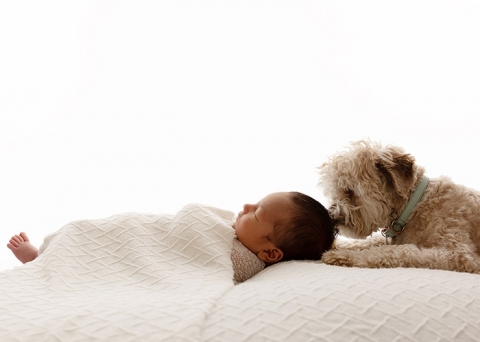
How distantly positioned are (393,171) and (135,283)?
156 cm

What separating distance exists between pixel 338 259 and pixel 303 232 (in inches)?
9.1

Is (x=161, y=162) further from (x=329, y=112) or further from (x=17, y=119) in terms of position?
(x=329, y=112)

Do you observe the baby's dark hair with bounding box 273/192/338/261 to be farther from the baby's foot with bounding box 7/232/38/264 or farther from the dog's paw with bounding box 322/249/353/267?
the baby's foot with bounding box 7/232/38/264

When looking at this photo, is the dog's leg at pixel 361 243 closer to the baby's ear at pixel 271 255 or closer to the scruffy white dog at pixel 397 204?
the scruffy white dog at pixel 397 204

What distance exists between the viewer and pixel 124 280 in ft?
6.89

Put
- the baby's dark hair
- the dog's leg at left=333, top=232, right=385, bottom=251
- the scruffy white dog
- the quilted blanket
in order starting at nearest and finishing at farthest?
the quilted blanket → the baby's dark hair → the scruffy white dog → the dog's leg at left=333, top=232, right=385, bottom=251

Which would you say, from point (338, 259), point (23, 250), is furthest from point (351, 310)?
point (23, 250)

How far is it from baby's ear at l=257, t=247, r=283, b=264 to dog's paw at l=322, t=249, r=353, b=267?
234 mm

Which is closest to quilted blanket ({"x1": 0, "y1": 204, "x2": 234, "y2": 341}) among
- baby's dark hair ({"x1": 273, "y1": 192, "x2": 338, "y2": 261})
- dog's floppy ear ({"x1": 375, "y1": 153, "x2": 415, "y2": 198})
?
baby's dark hair ({"x1": 273, "y1": 192, "x2": 338, "y2": 261})

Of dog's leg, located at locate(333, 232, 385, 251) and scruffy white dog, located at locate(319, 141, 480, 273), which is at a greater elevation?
scruffy white dog, located at locate(319, 141, 480, 273)

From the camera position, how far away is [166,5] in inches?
170

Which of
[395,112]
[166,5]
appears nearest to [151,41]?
[166,5]

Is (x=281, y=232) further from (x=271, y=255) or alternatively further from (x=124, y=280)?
(x=124, y=280)

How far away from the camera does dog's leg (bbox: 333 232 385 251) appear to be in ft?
9.48
